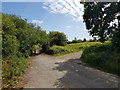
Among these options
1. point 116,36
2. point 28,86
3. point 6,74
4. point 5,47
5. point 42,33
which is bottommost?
point 28,86

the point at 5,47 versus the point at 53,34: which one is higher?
the point at 53,34

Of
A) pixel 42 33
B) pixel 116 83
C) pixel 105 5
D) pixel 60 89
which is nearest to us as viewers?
pixel 60 89

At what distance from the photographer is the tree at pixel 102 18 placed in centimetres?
951

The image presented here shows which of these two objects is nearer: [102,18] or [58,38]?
[102,18]

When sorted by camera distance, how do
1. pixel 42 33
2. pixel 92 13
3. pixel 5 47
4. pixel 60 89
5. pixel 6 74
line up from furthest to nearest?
pixel 42 33, pixel 92 13, pixel 5 47, pixel 6 74, pixel 60 89

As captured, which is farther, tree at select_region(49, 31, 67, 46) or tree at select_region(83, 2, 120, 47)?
tree at select_region(49, 31, 67, 46)

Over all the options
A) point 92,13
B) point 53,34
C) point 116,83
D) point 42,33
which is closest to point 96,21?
point 92,13

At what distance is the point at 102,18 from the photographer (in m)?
11.0

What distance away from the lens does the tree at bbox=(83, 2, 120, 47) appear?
951 centimetres

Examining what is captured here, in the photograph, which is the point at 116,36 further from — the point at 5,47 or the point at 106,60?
the point at 5,47

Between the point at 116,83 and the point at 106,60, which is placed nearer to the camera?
the point at 116,83

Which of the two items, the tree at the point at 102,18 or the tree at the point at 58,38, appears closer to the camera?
the tree at the point at 102,18

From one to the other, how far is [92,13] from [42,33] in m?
12.4

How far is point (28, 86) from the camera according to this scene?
5.04m
